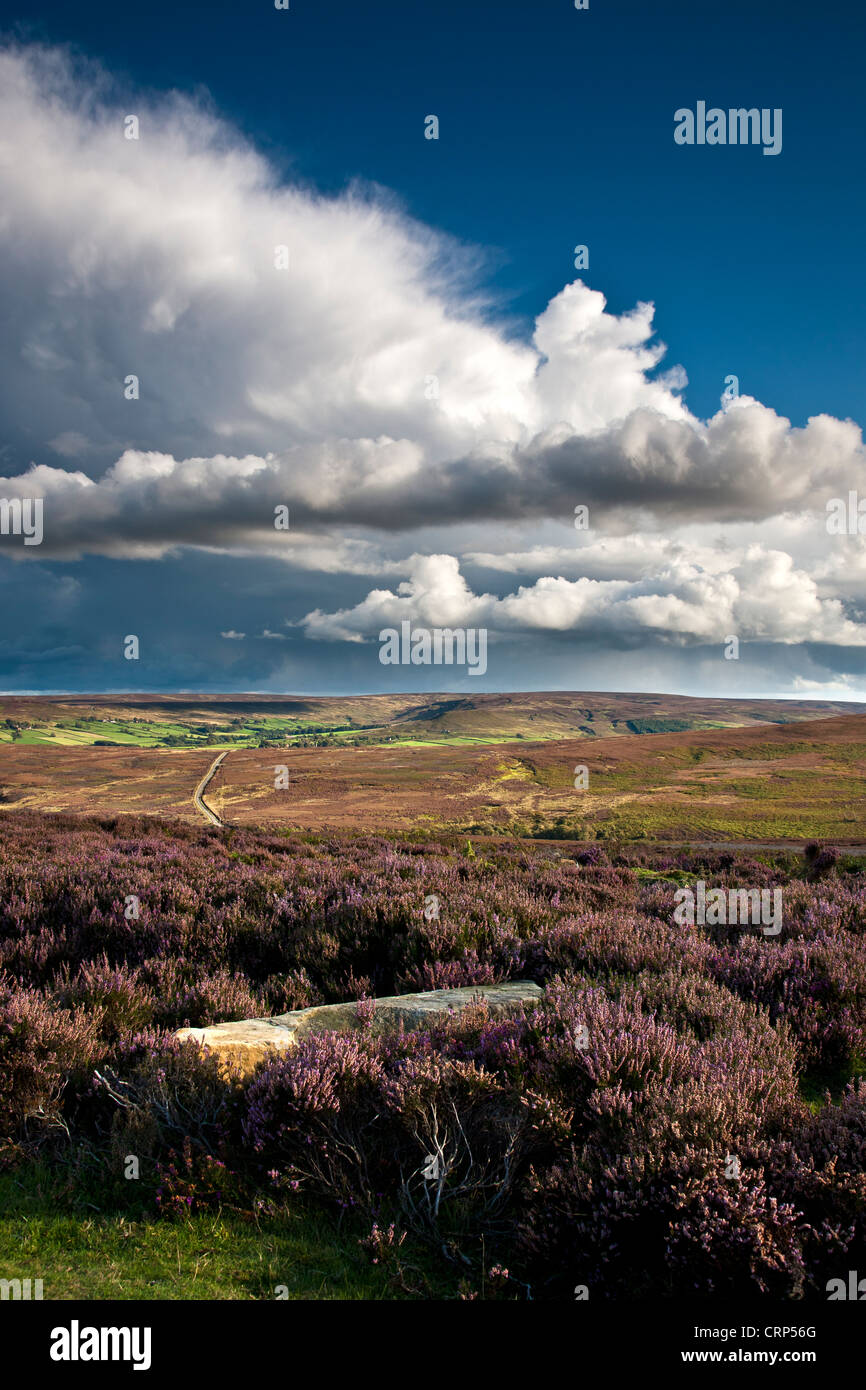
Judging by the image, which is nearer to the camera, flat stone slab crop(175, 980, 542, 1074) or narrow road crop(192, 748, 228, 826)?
flat stone slab crop(175, 980, 542, 1074)

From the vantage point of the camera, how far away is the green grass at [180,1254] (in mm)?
3002

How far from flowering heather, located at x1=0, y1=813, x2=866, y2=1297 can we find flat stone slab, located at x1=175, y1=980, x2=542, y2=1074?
0.62 ft

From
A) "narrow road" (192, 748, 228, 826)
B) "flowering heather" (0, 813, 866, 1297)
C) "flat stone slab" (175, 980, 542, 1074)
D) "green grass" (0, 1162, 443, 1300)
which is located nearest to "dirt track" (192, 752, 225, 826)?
"narrow road" (192, 748, 228, 826)

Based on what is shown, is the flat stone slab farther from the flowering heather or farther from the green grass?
the green grass

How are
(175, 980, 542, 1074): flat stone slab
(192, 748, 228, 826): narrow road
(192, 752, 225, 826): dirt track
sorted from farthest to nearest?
(192, 752, 225, 826): dirt track < (192, 748, 228, 826): narrow road < (175, 980, 542, 1074): flat stone slab

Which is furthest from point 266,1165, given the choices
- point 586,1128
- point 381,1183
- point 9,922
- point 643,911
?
point 643,911

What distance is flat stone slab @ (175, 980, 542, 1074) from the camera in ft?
15.2

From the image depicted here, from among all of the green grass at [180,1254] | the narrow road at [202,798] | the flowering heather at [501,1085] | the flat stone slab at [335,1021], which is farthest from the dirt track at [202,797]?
the green grass at [180,1254]

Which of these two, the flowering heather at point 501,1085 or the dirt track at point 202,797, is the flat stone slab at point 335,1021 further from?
the dirt track at point 202,797

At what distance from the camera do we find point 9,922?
801cm

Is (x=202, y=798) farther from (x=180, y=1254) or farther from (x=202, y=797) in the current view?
(x=180, y=1254)

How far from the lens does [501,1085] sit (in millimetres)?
4125
